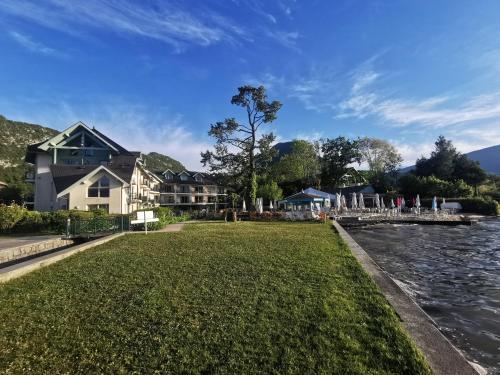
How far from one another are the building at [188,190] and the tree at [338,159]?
88.9 ft

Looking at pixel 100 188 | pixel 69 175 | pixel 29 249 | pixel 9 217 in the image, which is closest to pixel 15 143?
pixel 69 175

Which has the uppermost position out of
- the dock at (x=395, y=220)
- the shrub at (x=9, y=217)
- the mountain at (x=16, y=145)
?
the mountain at (x=16, y=145)

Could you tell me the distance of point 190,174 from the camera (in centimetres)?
7362

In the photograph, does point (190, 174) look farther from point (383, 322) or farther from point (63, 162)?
point (383, 322)

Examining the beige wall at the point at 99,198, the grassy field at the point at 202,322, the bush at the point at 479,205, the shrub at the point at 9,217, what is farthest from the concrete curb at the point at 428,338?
the bush at the point at 479,205

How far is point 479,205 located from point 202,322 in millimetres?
56841

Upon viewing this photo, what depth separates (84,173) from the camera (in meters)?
33.4

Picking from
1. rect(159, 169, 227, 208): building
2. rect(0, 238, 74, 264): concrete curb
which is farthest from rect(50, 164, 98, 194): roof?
rect(159, 169, 227, 208): building

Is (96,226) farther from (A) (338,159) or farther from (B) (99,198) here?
(A) (338,159)

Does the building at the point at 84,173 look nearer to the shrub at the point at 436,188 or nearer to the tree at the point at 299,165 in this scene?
the tree at the point at 299,165

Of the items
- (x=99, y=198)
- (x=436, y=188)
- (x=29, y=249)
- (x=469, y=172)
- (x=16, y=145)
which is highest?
(x=16, y=145)

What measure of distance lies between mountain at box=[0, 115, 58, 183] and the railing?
274 feet

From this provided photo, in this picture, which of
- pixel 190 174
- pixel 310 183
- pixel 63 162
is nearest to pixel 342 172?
pixel 310 183

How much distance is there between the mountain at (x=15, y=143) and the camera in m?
90.8
